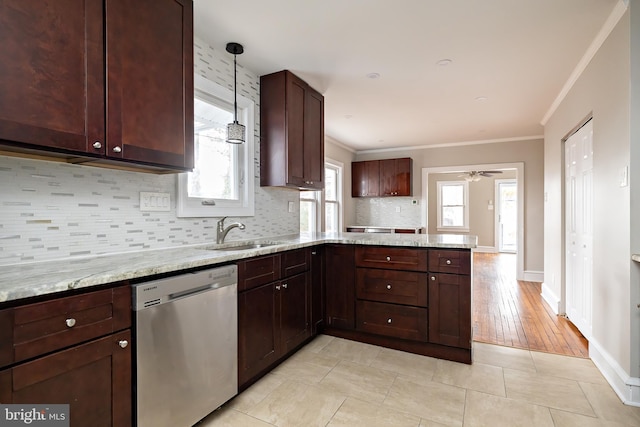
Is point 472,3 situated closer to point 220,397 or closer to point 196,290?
point 196,290

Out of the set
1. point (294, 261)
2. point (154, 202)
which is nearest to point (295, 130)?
point (294, 261)

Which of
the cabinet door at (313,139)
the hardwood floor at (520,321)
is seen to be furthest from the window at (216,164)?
the hardwood floor at (520,321)

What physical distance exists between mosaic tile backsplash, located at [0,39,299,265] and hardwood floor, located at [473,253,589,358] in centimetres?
278

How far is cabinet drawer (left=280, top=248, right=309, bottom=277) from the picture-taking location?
2.37 m

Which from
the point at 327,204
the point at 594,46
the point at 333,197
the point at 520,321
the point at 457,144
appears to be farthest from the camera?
the point at 333,197

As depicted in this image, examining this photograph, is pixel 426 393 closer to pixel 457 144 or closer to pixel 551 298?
pixel 551 298

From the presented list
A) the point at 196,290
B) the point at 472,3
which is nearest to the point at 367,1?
the point at 472,3

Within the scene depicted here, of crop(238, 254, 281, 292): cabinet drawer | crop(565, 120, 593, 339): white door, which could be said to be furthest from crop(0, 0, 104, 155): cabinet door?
crop(565, 120, 593, 339): white door

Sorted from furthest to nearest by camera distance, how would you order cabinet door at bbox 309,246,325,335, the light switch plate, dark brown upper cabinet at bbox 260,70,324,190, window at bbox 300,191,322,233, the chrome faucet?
window at bbox 300,191,322,233 < dark brown upper cabinet at bbox 260,70,324,190 < cabinet door at bbox 309,246,325,335 < the chrome faucet < the light switch plate

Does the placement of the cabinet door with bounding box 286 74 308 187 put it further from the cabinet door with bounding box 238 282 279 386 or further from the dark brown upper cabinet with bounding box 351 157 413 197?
the dark brown upper cabinet with bounding box 351 157 413 197

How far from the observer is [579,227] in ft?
10.00

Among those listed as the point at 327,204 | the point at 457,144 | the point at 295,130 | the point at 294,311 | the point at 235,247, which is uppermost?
the point at 457,144

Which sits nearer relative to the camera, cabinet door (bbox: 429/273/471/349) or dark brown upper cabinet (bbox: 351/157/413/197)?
cabinet door (bbox: 429/273/471/349)

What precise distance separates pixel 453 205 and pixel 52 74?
9.26 m
